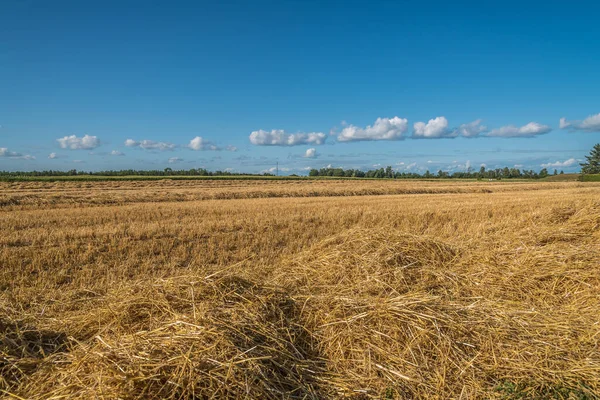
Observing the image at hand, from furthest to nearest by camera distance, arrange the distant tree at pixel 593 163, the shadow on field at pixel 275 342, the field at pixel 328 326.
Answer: the distant tree at pixel 593 163 → the shadow on field at pixel 275 342 → the field at pixel 328 326

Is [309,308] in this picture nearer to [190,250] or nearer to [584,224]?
[190,250]

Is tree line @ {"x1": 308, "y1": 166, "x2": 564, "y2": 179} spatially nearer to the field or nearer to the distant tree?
the distant tree

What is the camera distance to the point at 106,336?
3244mm

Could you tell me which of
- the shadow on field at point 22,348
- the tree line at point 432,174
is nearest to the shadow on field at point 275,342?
the shadow on field at point 22,348

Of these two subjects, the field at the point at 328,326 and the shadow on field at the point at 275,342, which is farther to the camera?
the shadow on field at the point at 275,342

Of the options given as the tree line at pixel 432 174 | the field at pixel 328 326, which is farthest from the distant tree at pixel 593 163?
the field at pixel 328 326

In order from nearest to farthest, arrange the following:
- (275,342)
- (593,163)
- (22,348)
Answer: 1. (22,348)
2. (275,342)
3. (593,163)

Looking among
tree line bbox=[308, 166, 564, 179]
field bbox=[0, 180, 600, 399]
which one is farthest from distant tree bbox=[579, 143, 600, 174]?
field bbox=[0, 180, 600, 399]

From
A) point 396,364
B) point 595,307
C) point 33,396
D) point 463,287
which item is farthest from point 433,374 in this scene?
point 33,396

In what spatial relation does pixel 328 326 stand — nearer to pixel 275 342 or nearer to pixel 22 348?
pixel 275 342

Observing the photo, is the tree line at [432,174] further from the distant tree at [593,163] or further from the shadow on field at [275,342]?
the shadow on field at [275,342]

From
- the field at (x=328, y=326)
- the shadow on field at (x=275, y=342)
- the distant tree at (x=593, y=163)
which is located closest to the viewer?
the field at (x=328, y=326)

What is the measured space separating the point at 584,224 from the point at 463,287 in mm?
5094

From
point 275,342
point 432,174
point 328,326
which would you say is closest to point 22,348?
point 275,342
